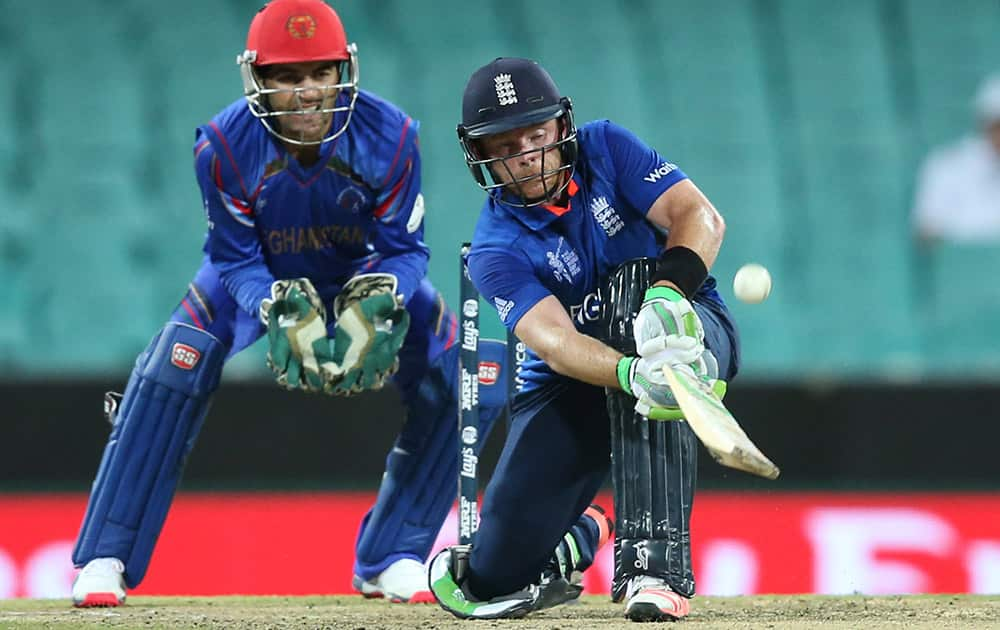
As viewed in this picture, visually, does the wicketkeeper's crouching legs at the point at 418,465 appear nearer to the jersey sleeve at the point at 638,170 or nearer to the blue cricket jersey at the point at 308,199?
the blue cricket jersey at the point at 308,199

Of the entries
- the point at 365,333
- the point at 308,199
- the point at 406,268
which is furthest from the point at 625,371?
the point at 308,199

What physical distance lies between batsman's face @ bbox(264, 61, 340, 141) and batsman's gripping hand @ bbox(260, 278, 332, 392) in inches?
16.2

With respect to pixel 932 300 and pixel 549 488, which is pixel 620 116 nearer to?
pixel 932 300

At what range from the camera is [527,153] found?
3430mm

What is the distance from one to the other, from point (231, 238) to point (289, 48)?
1.76 ft

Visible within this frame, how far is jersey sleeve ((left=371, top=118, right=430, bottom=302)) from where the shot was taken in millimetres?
4285

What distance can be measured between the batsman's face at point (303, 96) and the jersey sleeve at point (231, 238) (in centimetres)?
23

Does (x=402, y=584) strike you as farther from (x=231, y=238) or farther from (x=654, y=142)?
(x=654, y=142)

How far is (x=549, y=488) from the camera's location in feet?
11.8

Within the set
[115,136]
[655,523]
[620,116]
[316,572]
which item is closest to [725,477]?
[316,572]

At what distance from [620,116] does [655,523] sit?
4505 mm

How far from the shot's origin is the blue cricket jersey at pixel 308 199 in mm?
4219

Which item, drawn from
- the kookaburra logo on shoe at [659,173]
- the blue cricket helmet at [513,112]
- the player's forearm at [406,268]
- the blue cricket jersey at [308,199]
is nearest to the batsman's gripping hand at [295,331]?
the blue cricket jersey at [308,199]

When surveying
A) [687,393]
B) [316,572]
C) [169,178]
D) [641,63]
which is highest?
[641,63]
